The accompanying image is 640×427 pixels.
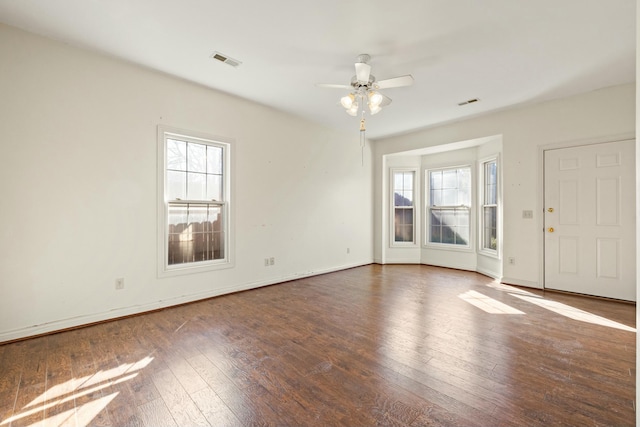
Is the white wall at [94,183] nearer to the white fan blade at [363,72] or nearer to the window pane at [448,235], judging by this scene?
the white fan blade at [363,72]

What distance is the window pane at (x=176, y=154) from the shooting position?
374 centimetres

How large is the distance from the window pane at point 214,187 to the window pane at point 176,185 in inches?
13.0

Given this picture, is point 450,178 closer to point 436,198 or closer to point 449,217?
point 436,198

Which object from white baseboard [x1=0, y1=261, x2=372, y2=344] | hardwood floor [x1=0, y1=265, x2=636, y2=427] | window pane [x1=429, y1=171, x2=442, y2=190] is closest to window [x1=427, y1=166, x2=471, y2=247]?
window pane [x1=429, y1=171, x2=442, y2=190]

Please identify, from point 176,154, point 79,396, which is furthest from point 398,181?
point 79,396

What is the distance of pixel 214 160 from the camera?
164 inches

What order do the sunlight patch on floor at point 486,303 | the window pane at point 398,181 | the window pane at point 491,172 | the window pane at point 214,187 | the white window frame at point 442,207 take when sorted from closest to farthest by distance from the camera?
the sunlight patch on floor at point 486,303 → the window pane at point 214,187 → the window pane at point 491,172 → the white window frame at point 442,207 → the window pane at point 398,181

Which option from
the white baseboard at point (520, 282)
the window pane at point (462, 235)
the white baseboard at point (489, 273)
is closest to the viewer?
the white baseboard at point (520, 282)

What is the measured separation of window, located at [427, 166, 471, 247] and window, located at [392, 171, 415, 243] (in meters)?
0.39

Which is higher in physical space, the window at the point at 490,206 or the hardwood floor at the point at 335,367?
the window at the point at 490,206

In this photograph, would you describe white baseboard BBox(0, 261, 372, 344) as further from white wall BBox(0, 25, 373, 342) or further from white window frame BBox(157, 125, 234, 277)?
white window frame BBox(157, 125, 234, 277)

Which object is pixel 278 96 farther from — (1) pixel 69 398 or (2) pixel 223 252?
(1) pixel 69 398

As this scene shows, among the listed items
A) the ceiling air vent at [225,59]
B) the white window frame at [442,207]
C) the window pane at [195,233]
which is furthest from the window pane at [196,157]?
the white window frame at [442,207]

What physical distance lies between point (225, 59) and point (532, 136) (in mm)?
4546
